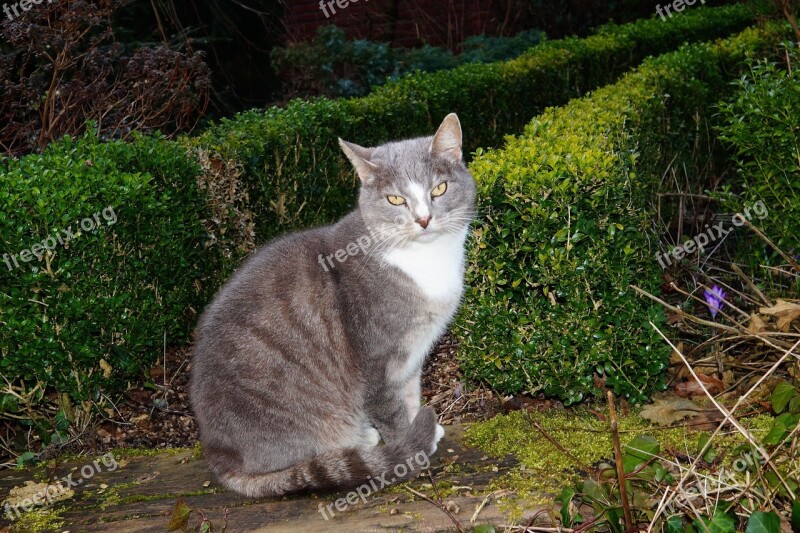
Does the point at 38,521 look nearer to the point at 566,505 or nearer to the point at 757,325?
the point at 566,505

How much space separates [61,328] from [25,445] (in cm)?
102

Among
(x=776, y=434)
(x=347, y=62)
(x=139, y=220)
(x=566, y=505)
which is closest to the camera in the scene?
(x=566, y=505)

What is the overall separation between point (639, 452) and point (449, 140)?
184cm

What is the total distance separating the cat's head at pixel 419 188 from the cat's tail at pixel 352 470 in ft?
3.16

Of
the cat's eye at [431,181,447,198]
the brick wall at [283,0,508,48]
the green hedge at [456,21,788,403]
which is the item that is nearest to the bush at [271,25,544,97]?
the brick wall at [283,0,508,48]

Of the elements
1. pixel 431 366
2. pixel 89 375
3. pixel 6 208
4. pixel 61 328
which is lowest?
pixel 431 366

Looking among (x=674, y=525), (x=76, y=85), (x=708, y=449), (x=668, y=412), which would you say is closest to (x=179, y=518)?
(x=674, y=525)

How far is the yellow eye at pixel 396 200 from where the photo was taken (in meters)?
3.92

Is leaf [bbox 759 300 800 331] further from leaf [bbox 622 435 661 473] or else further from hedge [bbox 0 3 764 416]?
hedge [bbox 0 3 764 416]

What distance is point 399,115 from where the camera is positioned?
700 centimetres

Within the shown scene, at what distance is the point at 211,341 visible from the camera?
12.8 feet

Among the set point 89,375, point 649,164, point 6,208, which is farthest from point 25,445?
point 649,164

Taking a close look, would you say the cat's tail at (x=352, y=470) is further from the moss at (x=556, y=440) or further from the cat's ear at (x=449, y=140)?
the cat's ear at (x=449, y=140)

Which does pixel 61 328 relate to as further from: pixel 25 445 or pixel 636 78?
pixel 636 78
